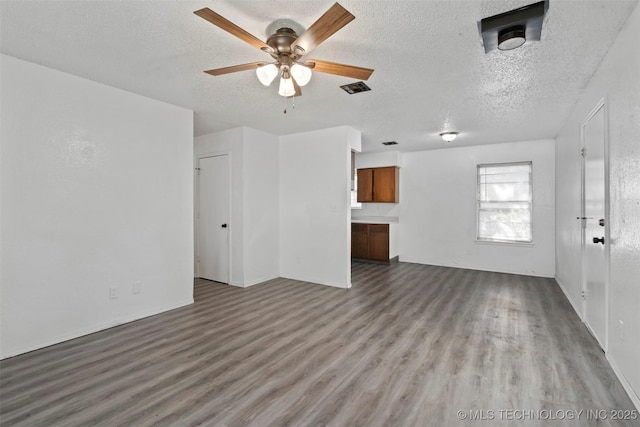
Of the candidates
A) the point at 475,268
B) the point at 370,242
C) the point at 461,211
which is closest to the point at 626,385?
the point at 475,268

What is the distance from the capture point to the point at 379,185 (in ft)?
23.4

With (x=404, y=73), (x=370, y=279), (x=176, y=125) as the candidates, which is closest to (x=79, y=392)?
(x=176, y=125)

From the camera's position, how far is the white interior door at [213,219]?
17.0 ft

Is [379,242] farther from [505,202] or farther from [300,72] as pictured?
[300,72]

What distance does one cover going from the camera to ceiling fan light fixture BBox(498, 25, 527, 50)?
6.82 ft

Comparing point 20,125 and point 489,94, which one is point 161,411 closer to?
point 20,125

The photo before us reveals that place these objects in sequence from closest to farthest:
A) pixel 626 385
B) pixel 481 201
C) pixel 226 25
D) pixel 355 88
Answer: pixel 226 25 → pixel 626 385 → pixel 355 88 → pixel 481 201

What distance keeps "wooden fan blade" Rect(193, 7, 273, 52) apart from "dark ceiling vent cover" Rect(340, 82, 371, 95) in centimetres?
125

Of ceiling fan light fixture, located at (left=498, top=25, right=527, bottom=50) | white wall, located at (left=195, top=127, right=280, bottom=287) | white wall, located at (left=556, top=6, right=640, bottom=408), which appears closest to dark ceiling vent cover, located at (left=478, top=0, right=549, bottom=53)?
ceiling fan light fixture, located at (left=498, top=25, right=527, bottom=50)

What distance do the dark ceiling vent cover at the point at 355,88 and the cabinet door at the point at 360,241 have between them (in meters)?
3.93

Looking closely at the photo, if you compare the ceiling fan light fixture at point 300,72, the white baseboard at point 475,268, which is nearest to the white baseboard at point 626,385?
the ceiling fan light fixture at point 300,72

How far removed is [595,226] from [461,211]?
3518 mm

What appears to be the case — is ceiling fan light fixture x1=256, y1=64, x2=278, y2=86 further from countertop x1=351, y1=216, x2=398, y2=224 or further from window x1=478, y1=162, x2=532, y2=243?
window x1=478, y1=162, x2=532, y2=243

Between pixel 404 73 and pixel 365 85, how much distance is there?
454 mm
